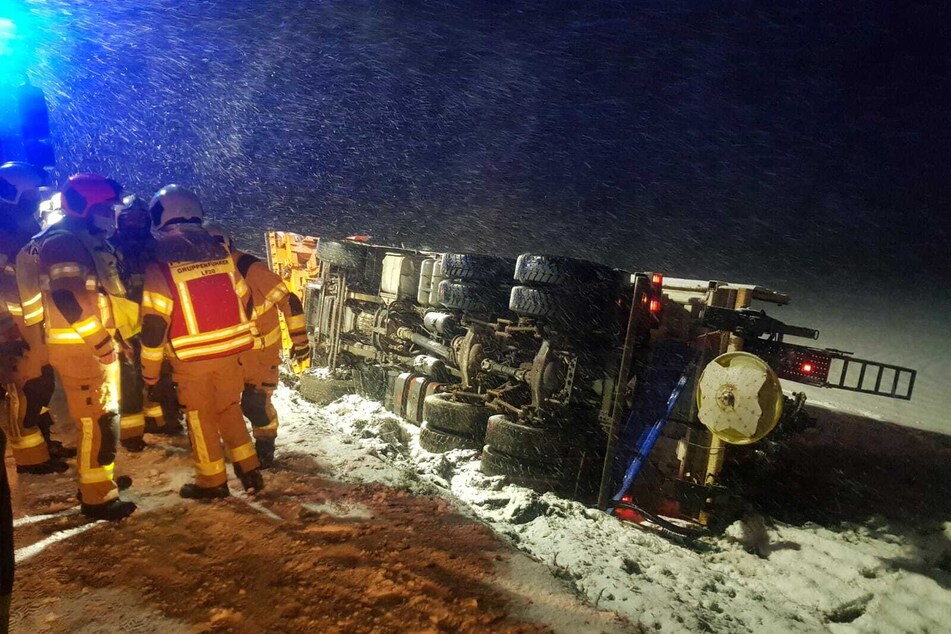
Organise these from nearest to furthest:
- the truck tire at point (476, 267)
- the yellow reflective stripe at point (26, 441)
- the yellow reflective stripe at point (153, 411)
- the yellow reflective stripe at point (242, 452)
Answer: the yellow reflective stripe at point (242, 452) < the yellow reflective stripe at point (26, 441) < the yellow reflective stripe at point (153, 411) < the truck tire at point (476, 267)

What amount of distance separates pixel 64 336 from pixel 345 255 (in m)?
4.32

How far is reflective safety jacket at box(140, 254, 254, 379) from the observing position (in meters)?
2.99

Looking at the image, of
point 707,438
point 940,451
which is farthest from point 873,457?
point 707,438

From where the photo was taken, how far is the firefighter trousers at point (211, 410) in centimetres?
304

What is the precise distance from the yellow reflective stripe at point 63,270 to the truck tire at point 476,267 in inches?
127

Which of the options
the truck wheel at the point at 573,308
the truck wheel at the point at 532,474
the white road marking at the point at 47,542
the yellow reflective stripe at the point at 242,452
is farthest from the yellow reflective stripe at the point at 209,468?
the truck wheel at the point at 573,308

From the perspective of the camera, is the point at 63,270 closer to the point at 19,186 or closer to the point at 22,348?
the point at 22,348

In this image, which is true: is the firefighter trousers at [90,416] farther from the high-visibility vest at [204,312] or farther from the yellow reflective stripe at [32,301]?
the yellow reflective stripe at [32,301]

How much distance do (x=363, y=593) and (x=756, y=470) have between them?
15.8 ft

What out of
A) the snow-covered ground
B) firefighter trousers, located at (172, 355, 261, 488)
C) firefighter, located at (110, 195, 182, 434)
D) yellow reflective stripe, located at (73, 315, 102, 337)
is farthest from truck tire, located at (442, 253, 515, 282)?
yellow reflective stripe, located at (73, 315, 102, 337)

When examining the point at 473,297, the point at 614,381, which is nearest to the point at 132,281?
the point at 473,297

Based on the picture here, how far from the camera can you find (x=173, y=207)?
10.3ft

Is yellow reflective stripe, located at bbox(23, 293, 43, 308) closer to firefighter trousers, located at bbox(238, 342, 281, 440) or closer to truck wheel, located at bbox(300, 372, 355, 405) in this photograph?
firefighter trousers, located at bbox(238, 342, 281, 440)

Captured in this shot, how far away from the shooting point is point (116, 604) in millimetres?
2098
